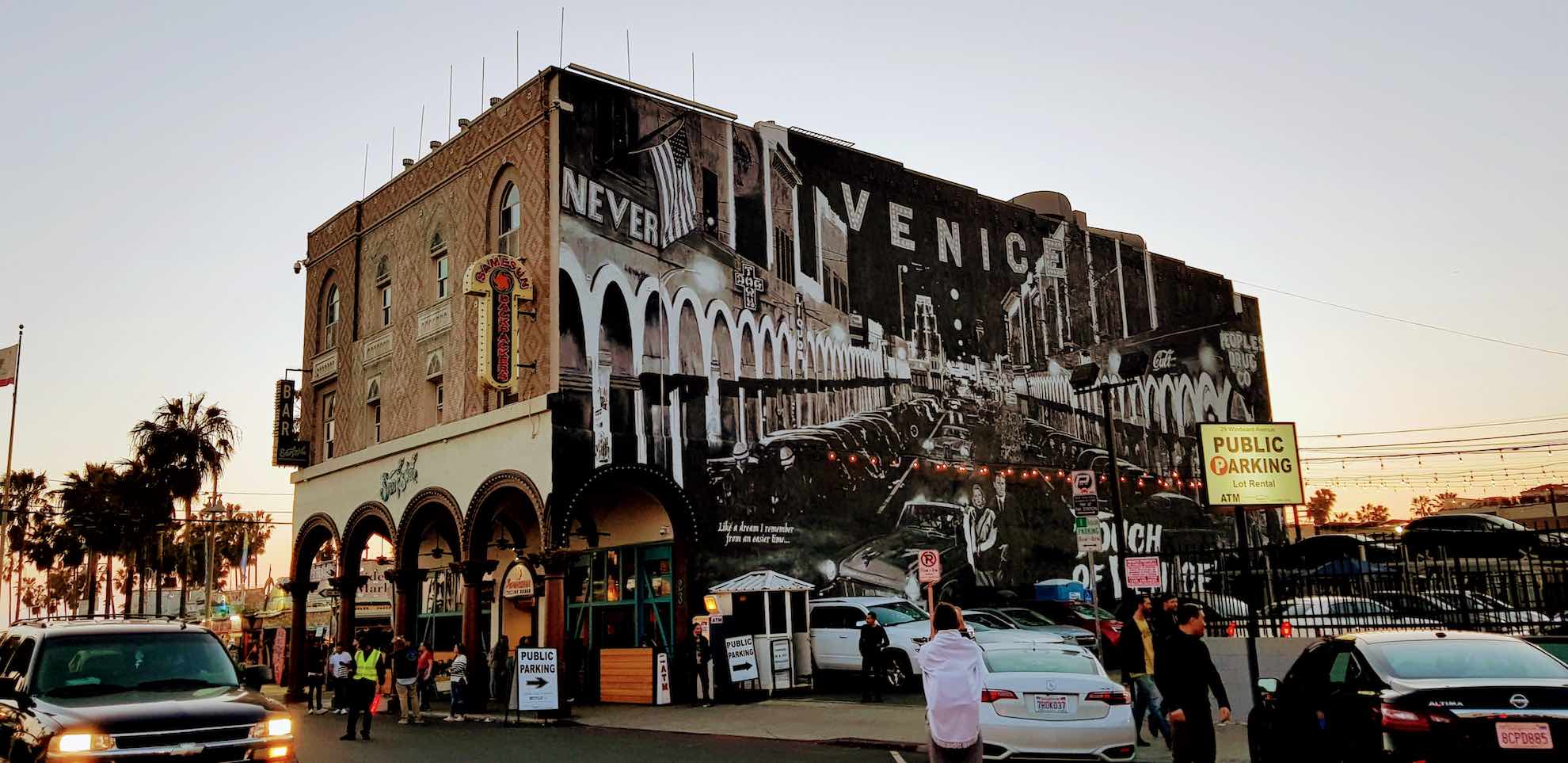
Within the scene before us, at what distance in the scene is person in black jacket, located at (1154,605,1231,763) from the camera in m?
9.95

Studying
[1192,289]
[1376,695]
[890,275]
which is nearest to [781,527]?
[890,275]

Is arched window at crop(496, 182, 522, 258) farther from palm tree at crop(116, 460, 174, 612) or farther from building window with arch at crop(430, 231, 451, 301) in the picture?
palm tree at crop(116, 460, 174, 612)

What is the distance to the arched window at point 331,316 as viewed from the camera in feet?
124

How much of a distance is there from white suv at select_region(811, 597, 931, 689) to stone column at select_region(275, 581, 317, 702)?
17.0 meters

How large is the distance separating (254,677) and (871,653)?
50.0 ft

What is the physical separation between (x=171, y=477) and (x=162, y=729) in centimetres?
5348

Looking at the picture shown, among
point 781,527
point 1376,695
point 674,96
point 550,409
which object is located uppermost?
point 674,96

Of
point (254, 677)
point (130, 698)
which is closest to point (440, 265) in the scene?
point (254, 677)

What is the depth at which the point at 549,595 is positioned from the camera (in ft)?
85.7

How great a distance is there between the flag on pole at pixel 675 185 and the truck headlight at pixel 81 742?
21.7m

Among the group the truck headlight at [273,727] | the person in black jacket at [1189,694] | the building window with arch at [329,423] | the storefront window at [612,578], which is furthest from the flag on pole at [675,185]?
the person in black jacket at [1189,694]

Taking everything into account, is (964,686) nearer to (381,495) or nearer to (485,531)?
(485,531)

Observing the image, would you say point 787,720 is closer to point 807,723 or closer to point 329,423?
point 807,723

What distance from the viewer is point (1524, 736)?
8.56 metres
